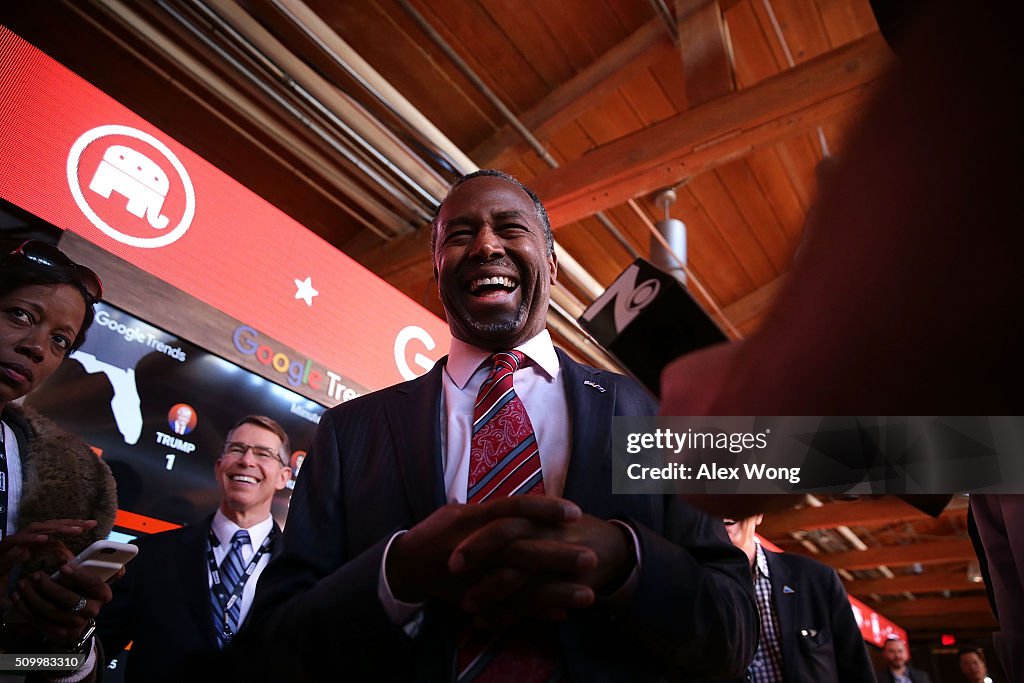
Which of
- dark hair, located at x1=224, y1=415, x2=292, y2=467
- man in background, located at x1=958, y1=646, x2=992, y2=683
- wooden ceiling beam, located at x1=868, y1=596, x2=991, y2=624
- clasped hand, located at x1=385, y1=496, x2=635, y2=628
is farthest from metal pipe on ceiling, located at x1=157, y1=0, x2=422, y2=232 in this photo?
wooden ceiling beam, located at x1=868, y1=596, x2=991, y2=624

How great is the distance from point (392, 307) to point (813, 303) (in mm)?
2868

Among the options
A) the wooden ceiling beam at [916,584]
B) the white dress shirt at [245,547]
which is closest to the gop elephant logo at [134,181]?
the white dress shirt at [245,547]

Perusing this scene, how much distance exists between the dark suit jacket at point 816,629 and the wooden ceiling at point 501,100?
5.48 feet

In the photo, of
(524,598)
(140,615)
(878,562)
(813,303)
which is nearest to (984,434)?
(813,303)

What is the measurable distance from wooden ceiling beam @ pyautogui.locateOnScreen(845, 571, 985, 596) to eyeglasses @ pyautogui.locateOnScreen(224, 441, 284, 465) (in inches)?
457

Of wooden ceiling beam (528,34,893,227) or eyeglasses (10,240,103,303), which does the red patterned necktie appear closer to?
eyeglasses (10,240,103,303)

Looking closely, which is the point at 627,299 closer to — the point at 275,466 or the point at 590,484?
the point at 590,484

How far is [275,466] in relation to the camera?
2389 mm

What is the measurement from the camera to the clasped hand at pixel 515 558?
0.69 m

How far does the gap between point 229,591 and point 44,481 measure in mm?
609

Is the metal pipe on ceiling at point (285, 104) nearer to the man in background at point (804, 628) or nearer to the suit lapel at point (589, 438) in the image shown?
the man in background at point (804, 628)

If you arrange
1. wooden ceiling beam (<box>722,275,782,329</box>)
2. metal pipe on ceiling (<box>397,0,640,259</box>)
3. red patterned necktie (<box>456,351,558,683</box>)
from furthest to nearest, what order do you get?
wooden ceiling beam (<box>722,275,782,329</box>) → metal pipe on ceiling (<box>397,0,640,259</box>) → red patterned necktie (<box>456,351,558,683</box>)

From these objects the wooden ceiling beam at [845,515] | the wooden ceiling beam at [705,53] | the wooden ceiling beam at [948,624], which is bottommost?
the wooden ceiling beam at [948,624]

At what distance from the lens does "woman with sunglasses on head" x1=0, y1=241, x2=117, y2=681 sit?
5.16 feet
